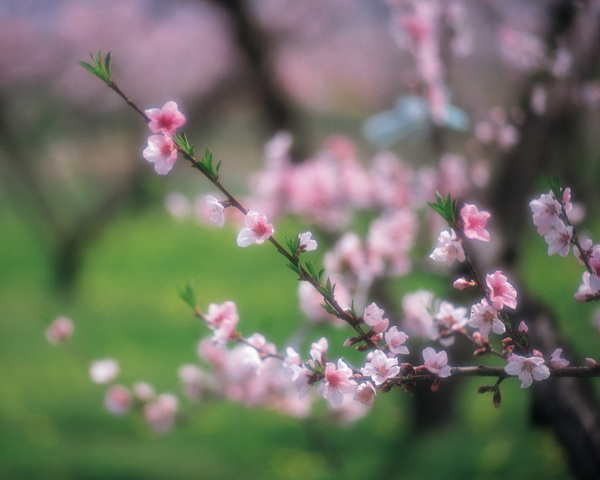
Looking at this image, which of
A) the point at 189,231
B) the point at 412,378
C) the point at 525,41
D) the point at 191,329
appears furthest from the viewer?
the point at 189,231

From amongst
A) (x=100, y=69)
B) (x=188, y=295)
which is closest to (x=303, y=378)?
(x=188, y=295)

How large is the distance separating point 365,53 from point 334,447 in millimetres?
10603

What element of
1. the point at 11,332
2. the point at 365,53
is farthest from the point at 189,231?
the point at 365,53

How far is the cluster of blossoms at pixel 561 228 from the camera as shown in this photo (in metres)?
1.08

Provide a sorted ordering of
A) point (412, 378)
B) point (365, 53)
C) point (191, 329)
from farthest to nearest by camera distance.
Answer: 1. point (365, 53)
2. point (191, 329)
3. point (412, 378)

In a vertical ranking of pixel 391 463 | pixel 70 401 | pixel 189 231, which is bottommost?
pixel 391 463

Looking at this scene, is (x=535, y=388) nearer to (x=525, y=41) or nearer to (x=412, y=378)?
(x=412, y=378)

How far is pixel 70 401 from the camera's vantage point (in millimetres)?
5070

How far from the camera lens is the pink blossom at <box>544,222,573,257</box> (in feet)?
3.59

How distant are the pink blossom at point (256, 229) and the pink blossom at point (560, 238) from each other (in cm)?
58

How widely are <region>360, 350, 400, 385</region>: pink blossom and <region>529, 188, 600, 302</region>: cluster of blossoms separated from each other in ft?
1.32

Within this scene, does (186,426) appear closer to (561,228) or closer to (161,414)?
(161,414)

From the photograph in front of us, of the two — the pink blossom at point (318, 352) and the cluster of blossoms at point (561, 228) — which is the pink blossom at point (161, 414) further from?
the cluster of blossoms at point (561, 228)

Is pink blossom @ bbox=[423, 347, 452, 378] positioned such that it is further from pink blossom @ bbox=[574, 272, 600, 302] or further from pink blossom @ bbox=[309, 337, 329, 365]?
pink blossom @ bbox=[574, 272, 600, 302]
